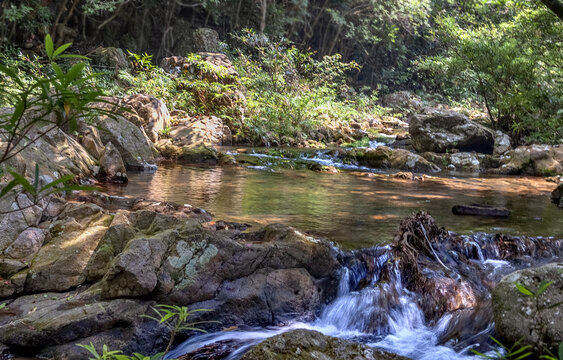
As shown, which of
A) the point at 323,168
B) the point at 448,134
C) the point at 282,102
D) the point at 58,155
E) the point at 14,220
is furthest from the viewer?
the point at 282,102

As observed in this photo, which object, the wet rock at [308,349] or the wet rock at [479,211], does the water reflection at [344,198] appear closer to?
the wet rock at [479,211]

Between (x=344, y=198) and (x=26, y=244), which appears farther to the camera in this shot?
(x=344, y=198)

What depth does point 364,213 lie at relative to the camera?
5.62 metres

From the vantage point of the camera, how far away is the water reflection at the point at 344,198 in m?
5.04

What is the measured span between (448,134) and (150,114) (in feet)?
28.7

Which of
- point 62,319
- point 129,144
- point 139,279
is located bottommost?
point 62,319

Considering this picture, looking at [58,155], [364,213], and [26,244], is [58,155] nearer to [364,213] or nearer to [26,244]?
[26,244]

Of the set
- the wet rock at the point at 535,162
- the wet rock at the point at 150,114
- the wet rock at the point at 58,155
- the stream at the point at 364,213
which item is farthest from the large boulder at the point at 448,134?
the wet rock at the point at 58,155

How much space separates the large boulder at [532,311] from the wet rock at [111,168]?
5.81m

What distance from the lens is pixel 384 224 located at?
199 inches

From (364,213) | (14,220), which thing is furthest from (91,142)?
(364,213)

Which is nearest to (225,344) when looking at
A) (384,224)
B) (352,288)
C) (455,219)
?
(352,288)

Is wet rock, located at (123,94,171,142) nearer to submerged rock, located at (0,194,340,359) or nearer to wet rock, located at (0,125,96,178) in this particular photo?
wet rock, located at (0,125,96,178)

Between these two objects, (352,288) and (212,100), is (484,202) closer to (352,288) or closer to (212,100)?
(352,288)
